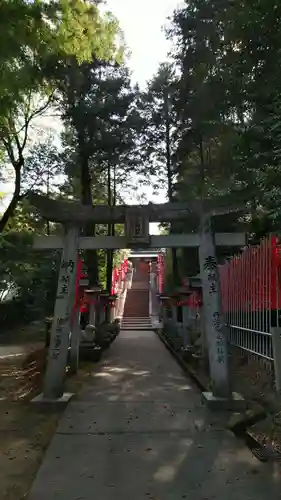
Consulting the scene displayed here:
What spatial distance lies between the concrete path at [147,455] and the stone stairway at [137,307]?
59.1 feet

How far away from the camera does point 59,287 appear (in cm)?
719

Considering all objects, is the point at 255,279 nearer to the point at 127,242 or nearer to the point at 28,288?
the point at 127,242

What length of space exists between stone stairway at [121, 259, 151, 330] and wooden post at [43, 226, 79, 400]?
17.9 meters

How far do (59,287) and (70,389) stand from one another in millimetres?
1915

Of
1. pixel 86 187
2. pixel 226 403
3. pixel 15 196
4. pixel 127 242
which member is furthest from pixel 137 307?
pixel 226 403

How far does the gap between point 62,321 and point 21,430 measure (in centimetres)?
177

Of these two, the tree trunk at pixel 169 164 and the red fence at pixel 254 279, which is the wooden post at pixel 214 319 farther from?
the tree trunk at pixel 169 164

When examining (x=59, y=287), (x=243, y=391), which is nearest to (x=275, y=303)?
(x=243, y=391)

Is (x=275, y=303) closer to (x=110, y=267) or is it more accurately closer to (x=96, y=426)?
(x=96, y=426)

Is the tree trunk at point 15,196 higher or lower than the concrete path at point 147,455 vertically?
higher

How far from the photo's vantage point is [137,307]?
3028 centimetres

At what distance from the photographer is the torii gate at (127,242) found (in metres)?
6.80

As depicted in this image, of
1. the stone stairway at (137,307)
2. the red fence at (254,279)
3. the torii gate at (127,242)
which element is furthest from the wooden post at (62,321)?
the stone stairway at (137,307)

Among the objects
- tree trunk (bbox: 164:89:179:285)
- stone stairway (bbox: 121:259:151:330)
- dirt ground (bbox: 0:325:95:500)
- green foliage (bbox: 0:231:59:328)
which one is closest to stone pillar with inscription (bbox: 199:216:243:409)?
dirt ground (bbox: 0:325:95:500)
